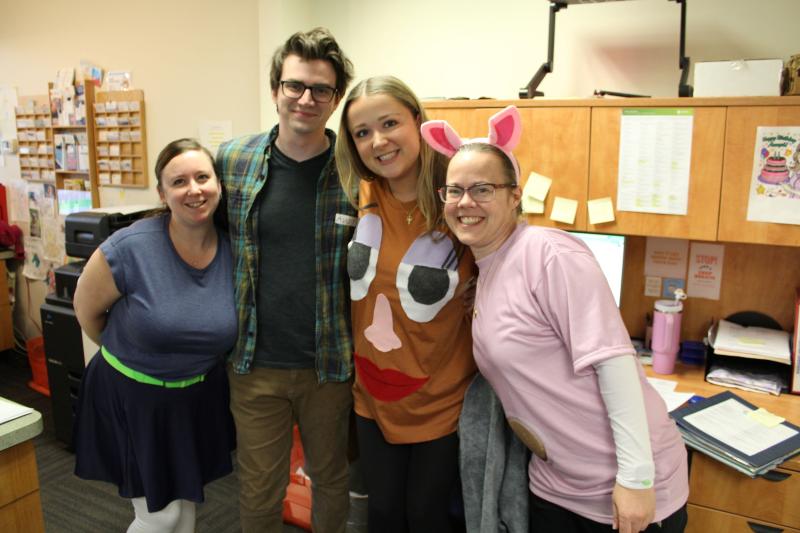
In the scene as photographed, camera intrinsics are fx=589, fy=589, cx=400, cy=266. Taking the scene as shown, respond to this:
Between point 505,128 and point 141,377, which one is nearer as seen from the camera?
point 505,128

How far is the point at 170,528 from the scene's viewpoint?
1.77m

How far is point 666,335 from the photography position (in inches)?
82.0

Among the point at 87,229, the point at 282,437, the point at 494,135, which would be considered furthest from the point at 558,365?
the point at 87,229

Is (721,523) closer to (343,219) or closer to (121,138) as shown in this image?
(343,219)

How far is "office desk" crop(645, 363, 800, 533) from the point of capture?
5.34 feet

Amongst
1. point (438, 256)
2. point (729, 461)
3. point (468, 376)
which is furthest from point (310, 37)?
point (729, 461)

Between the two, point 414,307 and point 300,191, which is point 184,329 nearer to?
point 300,191

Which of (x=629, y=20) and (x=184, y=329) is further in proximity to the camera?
(x=629, y=20)

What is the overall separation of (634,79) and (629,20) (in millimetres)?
214

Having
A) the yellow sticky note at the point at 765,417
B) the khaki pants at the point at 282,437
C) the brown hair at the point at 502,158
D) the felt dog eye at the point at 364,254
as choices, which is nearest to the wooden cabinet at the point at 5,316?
the khaki pants at the point at 282,437

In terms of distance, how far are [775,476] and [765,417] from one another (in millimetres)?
192

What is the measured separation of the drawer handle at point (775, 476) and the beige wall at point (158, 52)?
8.44 feet

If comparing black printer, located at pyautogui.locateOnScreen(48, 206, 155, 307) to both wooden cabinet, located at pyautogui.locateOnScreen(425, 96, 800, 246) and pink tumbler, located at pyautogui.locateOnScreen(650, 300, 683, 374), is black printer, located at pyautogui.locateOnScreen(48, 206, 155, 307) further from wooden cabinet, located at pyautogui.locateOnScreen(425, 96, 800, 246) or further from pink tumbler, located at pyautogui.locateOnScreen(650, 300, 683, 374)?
pink tumbler, located at pyautogui.locateOnScreen(650, 300, 683, 374)

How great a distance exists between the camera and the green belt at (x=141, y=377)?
1686 millimetres
